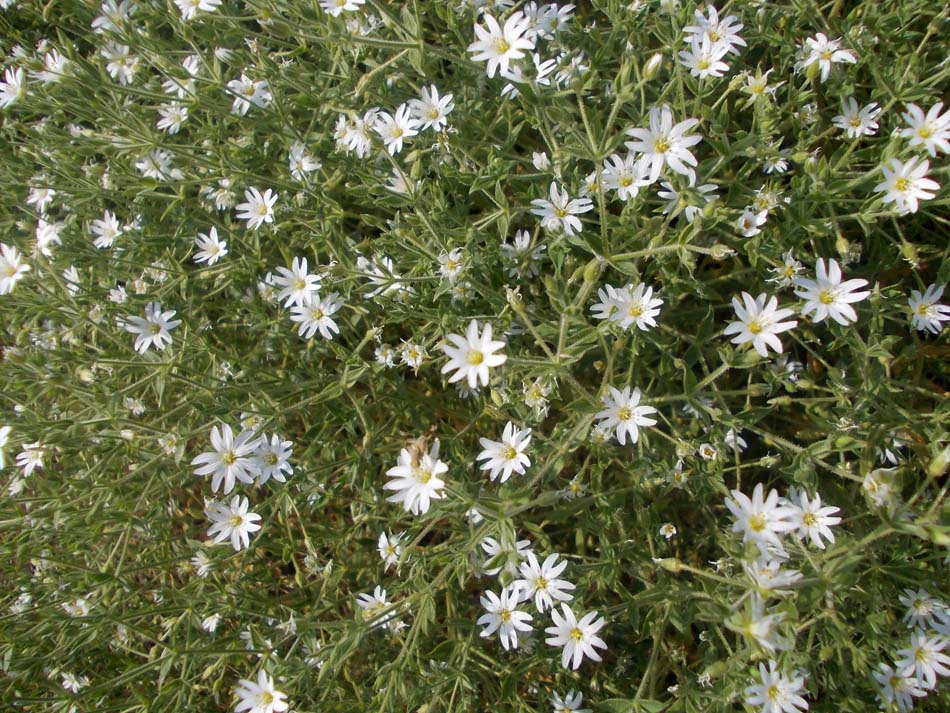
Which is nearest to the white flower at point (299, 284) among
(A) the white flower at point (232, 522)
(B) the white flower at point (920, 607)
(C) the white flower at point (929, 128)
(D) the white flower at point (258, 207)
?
(D) the white flower at point (258, 207)

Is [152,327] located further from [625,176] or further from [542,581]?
[625,176]

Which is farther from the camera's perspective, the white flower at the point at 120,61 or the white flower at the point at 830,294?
the white flower at the point at 120,61

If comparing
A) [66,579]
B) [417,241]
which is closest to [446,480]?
[417,241]

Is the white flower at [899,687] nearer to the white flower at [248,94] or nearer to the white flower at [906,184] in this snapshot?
the white flower at [906,184]

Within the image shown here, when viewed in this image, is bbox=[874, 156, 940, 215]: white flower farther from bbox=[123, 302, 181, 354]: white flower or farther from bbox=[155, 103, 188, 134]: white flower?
bbox=[155, 103, 188, 134]: white flower

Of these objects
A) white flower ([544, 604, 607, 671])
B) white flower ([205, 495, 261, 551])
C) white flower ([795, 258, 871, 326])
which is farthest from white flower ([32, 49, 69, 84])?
white flower ([795, 258, 871, 326])

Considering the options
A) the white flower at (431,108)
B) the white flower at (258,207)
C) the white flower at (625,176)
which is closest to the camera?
the white flower at (625,176)
